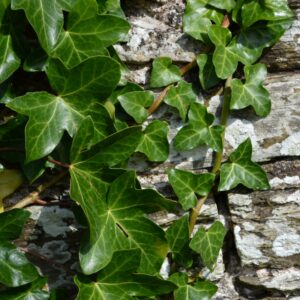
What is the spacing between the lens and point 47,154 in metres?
1.35

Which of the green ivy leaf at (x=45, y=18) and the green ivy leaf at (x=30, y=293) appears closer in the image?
the green ivy leaf at (x=45, y=18)

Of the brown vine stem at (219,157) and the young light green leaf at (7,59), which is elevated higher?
the young light green leaf at (7,59)

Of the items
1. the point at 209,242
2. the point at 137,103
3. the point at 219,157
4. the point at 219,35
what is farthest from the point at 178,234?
the point at 219,35

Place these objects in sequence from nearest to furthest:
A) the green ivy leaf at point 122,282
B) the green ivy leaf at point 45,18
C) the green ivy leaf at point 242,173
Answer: the green ivy leaf at point 45,18
the green ivy leaf at point 122,282
the green ivy leaf at point 242,173

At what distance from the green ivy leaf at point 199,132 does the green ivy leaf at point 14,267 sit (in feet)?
1.39

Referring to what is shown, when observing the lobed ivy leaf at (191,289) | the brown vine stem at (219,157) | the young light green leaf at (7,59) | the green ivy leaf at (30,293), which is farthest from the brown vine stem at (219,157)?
the young light green leaf at (7,59)

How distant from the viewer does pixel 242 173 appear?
4.97 feet

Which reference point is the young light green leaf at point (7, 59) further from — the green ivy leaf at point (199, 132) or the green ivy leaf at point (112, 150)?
the green ivy leaf at point (199, 132)

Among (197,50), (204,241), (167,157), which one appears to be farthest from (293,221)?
(197,50)

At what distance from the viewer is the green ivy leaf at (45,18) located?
1.30 meters

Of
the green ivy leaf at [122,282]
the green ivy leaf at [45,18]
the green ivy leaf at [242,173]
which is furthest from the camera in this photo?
the green ivy leaf at [242,173]

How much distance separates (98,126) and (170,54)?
0.26 metres

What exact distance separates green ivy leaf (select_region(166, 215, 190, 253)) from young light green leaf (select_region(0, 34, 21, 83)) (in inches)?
19.7

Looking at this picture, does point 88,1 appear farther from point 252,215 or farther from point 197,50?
point 252,215
